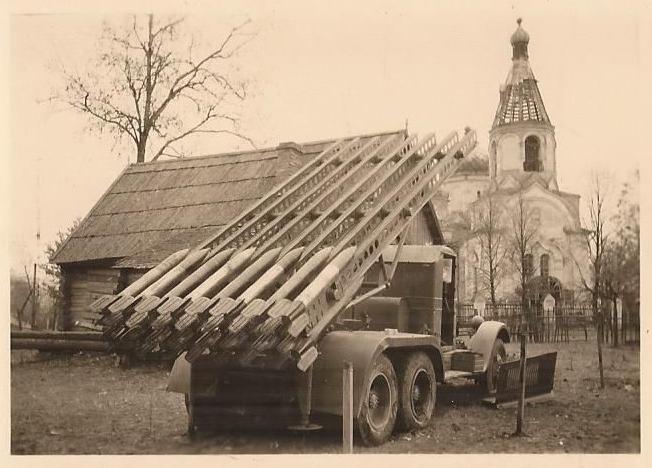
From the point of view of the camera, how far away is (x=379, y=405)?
7043 mm

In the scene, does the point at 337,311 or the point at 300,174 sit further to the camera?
the point at 300,174

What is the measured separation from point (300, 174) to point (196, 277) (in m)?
2.46

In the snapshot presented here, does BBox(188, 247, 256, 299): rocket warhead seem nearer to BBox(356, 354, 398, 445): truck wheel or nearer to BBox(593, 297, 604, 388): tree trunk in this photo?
BBox(356, 354, 398, 445): truck wheel

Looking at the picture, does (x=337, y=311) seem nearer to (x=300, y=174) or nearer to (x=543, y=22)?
(x=300, y=174)

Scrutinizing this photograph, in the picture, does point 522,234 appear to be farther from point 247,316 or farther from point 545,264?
point 247,316

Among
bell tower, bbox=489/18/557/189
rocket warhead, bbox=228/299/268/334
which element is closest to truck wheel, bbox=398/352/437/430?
rocket warhead, bbox=228/299/268/334

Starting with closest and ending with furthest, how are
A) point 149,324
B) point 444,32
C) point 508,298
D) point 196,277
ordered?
point 149,324 < point 196,277 < point 444,32 < point 508,298

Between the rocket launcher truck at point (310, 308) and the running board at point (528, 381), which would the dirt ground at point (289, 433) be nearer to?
the running board at point (528, 381)

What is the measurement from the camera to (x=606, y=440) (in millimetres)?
6820

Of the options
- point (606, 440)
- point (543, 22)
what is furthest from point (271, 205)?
point (606, 440)

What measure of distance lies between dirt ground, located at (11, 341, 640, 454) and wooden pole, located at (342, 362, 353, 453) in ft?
0.91

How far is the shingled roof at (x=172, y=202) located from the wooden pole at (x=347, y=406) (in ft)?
16.8

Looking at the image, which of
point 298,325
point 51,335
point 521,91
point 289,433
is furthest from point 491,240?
point 51,335

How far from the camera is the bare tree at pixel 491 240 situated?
10.8 meters
